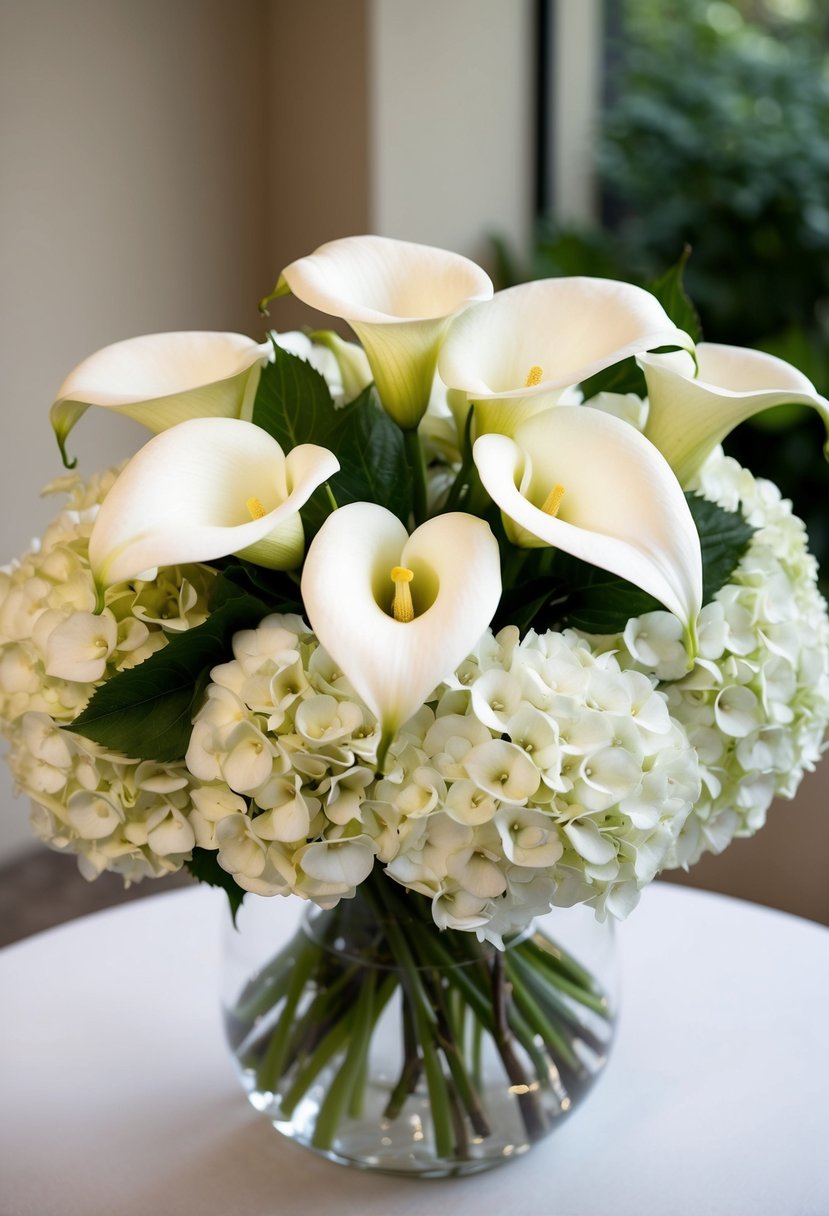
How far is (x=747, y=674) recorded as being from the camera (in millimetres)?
637

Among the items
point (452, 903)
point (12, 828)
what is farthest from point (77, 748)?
point (12, 828)

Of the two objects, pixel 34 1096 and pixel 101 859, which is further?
pixel 34 1096

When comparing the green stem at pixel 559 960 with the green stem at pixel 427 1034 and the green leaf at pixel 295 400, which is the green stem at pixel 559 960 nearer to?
the green stem at pixel 427 1034

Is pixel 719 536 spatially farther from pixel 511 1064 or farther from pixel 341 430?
pixel 511 1064

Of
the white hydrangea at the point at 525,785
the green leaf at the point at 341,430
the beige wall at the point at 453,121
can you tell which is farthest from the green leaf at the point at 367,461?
the beige wall at the point at 453,121

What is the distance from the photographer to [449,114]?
232cm

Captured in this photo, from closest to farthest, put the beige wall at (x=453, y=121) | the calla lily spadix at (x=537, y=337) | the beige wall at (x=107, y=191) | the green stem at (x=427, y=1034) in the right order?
the calla lily spadix at (x=537, y=337) < the green stem at (x=427, y=1034) < the beige wall at (x=107, y=191) < the beige wall at (x=453, y=121)

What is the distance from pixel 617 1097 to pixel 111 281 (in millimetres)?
1764

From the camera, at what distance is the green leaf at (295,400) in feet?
2.15

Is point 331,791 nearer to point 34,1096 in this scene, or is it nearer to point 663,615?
point 663,615

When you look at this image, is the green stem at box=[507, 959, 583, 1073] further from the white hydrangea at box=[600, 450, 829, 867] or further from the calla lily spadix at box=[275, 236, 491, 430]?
the calla lily spadix at box=[275, 236, 491, 430]

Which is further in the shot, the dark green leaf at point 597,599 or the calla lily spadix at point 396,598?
the dark green leaf at point 597,599

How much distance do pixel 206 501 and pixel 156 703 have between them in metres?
0.10

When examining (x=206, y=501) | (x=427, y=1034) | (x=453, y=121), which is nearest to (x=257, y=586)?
(x=206, y=501)
